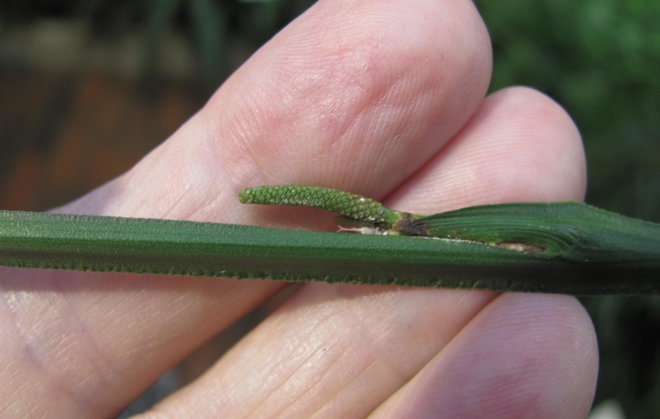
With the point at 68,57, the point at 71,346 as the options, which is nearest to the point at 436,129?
the point at 71,346

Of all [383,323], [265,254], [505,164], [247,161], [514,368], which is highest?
[247,161]

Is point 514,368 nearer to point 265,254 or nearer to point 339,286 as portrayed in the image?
point 339,286

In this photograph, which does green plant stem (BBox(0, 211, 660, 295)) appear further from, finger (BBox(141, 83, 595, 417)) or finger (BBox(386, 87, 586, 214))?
finger (BBox(386, 87, 586, 214))

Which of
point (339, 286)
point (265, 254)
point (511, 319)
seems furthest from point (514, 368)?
point (265, 254)

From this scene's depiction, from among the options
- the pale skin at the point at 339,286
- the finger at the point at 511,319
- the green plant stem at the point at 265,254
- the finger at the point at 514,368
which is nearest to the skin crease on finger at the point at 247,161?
the pale skin at the point at 339,286

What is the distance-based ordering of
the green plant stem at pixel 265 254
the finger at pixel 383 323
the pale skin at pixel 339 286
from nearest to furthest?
the green plant stem at pixel 265 254 < the pale skin at pixel 339 286 < the finger at pixel 383 323

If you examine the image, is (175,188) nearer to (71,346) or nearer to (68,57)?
(71,346)

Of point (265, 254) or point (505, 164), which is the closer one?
point (265, 254)

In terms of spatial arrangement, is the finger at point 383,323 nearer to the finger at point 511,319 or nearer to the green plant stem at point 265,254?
the finger at point 511,319
